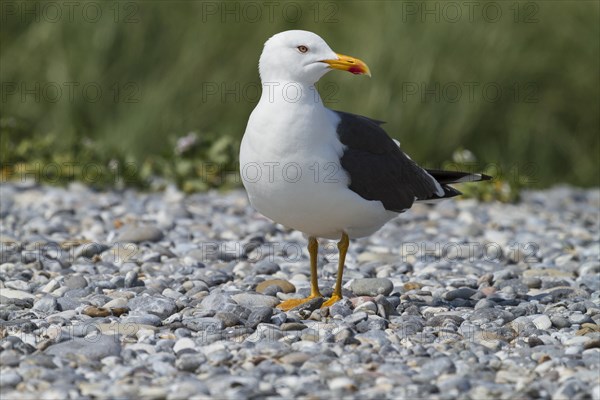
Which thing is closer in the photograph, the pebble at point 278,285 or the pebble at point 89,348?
the pebble at point 89,348

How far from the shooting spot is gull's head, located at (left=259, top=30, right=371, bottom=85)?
500 cm

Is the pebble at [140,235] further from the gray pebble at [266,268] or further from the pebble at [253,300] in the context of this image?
the pebble at [253,300]

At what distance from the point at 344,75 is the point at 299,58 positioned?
4871mm

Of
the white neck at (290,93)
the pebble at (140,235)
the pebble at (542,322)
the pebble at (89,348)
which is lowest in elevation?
the pebble at (542,322)

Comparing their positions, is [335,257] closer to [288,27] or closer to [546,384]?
[546,384]

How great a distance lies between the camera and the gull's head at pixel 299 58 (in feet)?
16.4

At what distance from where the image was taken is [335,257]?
669cm

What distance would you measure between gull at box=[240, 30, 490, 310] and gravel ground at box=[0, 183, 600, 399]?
44 cm

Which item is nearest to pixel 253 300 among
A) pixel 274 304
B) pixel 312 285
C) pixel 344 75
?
pixel 274 304

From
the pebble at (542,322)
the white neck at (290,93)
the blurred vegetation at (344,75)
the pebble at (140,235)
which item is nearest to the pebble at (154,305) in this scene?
the white neck at (290,93)

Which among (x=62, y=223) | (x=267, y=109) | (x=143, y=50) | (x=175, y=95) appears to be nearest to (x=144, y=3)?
(x=143, y=50)

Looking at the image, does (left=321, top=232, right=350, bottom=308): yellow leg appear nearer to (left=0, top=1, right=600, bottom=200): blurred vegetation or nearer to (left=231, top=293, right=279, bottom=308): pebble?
A: (left=231, top=293, right=279, bottom=308): pebble

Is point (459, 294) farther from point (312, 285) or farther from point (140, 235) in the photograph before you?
point (140, 235)

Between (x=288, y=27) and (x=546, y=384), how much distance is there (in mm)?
7167
